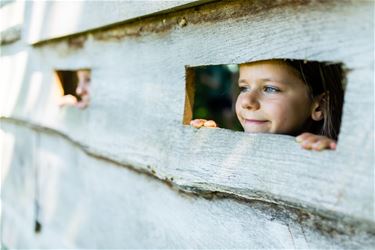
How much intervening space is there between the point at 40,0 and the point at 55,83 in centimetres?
38

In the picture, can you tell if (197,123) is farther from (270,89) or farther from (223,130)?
(270,89)

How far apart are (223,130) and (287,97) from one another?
24cm

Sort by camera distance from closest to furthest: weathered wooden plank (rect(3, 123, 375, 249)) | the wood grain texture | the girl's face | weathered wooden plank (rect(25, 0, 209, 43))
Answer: the wood grain texture → weathered wooden plank (rect(3, 123, 375, 249)) → the girl's face → weathered wooden plank (rect(25, 0, 209, 43))

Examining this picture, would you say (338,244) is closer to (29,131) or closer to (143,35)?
(143,35)

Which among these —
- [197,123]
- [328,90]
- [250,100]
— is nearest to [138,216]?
[197,123]

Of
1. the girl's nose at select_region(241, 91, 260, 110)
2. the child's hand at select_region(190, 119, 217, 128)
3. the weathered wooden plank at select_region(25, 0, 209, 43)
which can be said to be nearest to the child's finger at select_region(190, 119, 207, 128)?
the child's hand at select_region(190, 119, 217, 128)

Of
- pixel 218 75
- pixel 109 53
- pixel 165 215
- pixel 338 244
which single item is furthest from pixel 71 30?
pixel 218 75

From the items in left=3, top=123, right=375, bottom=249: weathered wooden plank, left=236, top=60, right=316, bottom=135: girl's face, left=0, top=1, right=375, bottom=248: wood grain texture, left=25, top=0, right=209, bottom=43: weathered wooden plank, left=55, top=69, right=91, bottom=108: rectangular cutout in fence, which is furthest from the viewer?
left=55, top=69, right=91, bottom=108: rectangular cutout in fence

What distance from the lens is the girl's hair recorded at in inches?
51.8

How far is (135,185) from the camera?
5.08ft

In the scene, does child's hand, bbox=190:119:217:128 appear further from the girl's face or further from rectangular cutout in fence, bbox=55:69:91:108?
rectangular cutout in fence, bbox=55:69:91:108

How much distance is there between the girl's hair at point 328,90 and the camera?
1.31 m

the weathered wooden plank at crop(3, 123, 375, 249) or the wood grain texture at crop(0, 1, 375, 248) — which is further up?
the wood grain texture at crop(0, 1, 375, 248)

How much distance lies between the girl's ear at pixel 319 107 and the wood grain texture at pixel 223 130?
0.38 m
